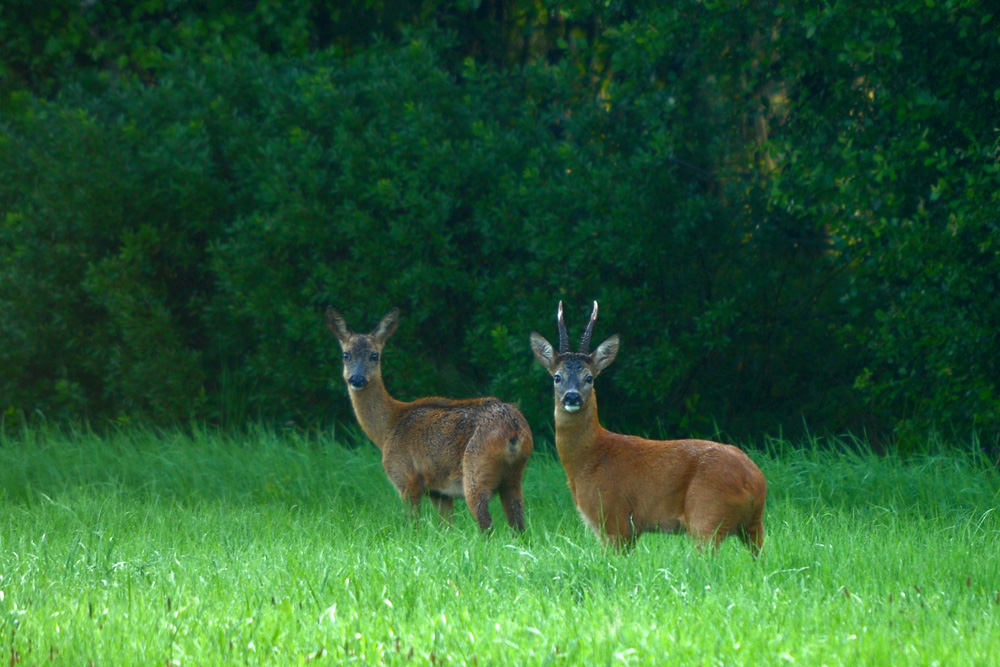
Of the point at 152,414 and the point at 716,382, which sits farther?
the point at 152,414

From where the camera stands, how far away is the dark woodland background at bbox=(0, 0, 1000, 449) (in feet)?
29.0

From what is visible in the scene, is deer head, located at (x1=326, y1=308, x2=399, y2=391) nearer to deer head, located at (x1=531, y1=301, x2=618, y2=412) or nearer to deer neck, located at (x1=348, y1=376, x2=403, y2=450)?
deer neck, located at (x1=348, y1=376, x2=403, y2=450)

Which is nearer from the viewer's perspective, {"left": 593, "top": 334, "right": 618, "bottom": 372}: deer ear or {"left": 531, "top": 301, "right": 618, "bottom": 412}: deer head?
{"left": 531, "top": 301, "right": 618, "bottom": 412}: deer head

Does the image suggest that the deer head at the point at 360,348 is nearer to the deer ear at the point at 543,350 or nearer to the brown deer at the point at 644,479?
the deer ear at the point at 543,350

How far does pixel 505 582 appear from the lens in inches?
224

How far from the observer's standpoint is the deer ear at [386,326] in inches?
362

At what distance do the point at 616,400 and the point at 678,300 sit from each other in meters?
1.04

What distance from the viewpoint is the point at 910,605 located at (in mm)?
5258

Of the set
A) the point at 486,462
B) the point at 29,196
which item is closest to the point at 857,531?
the point at 486,462

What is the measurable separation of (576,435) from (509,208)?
4039mm

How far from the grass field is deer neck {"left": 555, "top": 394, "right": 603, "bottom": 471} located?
1.49ft

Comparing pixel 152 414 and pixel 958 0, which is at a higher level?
pixel 958 0

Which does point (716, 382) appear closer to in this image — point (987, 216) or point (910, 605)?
point (987, 216)

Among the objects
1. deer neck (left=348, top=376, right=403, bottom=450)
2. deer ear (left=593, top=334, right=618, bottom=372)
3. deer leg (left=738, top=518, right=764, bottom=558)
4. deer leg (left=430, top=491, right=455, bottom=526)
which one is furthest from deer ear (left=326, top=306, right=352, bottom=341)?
deer leg (left=738, top=518, right=764, bottom=558)
